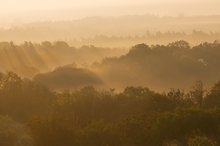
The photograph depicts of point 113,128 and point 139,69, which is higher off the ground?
point 139,69

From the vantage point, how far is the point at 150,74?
283ft

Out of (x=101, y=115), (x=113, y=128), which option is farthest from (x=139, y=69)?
(x=113, y=128)

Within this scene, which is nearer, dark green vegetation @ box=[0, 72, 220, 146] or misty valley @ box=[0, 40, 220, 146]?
dark green vegetation @ box=[0, 72, 220, 146]

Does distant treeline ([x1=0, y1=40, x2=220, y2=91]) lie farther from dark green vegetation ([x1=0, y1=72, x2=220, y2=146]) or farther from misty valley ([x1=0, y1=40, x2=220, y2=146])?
dark green vegetation ([x1=0, y1=72, x2=220, y2=146])

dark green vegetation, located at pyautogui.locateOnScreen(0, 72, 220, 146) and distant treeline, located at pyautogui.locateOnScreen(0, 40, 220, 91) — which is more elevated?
distant treeline, located at pyautogui.locateOnScreen(0, 40, 220, 91)

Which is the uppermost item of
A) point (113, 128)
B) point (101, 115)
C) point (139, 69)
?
point (139, 69)

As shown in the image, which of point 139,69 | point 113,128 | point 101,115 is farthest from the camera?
point 139,69

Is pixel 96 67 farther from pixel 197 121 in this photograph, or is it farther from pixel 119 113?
pixel 197 121

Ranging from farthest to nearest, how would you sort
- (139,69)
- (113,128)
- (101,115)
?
(139,69) → (101,115) → (113,128)

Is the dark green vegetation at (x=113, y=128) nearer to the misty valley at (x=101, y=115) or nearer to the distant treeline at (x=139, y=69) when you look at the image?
the misty valley at (x=101, y=115)

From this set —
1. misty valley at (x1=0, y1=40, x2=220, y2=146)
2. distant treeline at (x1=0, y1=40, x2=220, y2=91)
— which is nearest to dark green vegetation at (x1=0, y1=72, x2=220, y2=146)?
misty valley at (x1=0, y1=40, x2=220, y2=146)

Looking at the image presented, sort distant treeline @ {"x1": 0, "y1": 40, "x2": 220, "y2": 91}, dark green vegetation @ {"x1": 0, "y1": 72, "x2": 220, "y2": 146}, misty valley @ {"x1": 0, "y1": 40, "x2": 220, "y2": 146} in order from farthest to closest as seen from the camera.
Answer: distant treeline @ {"x1": 0, "y1": 40, "x2": 220, "y2": 91} < misty valley @ {"x1": 0, "y1": 40, "x2": 220, "y2": 146} < dark green vegetation @ {"x1": 0, "y1": 72, "x2": 220, "y2": 146}

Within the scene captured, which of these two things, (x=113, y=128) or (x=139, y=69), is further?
(x=139, y=69)

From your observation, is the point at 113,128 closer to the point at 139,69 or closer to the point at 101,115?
the point at 101,115
